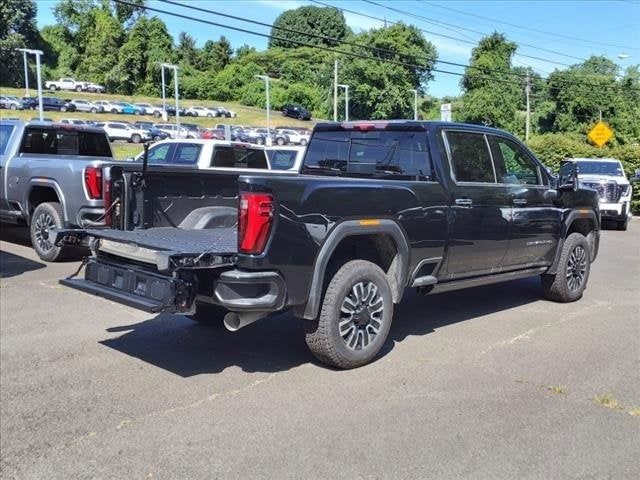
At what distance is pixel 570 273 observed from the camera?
7.91 metres

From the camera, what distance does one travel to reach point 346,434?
416cm

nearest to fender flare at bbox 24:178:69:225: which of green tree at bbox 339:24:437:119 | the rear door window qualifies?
the rear door window

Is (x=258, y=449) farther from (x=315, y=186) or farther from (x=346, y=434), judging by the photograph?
(x=315, y=186)

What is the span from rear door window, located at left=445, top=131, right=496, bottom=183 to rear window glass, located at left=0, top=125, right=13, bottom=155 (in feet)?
26.3

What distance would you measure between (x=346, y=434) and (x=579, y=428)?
154 centimetres

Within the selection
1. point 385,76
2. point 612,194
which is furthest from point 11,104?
point 612,194

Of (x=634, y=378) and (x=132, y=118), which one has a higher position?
(x=132, y=118)

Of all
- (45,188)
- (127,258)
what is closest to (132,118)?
(45,188)

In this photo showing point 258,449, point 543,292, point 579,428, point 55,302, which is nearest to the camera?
point 258,449

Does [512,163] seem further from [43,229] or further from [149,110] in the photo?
[149,110]

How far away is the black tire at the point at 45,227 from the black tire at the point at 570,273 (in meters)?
6.86

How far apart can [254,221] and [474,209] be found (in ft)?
8.40

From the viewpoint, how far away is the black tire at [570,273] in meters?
7.75

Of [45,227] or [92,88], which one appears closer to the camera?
[45,227]
